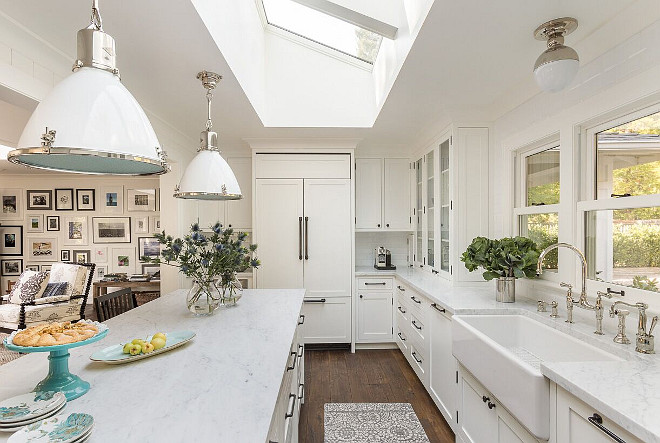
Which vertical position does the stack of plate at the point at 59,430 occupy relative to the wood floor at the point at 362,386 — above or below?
above

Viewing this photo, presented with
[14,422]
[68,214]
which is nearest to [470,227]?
[14,422]

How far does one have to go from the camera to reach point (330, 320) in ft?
13.4

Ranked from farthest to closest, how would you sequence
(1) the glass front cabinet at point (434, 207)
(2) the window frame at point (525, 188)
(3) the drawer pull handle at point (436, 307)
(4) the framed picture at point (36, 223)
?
(4) the framed picture at point (36, 223), (1) the glass front cabinet at point (434, 207), (3) the drawer pull handle at point (436, 307), (2) the window frame at point (525, 188)

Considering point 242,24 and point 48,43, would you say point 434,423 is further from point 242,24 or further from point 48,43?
point 48,43

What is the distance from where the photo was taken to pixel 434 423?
102 inches

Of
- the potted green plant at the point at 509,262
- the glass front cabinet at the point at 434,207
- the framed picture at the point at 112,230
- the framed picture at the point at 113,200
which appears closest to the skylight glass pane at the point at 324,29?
the glass front cabinet at the point at 434,207

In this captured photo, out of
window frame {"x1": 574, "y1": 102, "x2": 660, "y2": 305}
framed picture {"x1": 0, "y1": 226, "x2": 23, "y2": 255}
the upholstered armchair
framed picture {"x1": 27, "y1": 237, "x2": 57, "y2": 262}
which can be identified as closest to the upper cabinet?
window frame {"x1": 574, "y1": 102, "x2": 660, "y2": 305}

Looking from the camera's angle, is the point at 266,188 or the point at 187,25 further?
the point at 266,188

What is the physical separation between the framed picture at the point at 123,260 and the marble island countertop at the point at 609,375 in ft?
17.9

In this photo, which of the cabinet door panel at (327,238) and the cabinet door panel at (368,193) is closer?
the cabinet door panel at (327,238)

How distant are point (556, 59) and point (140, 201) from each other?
604 centimetres

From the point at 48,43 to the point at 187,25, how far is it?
2.54 feet

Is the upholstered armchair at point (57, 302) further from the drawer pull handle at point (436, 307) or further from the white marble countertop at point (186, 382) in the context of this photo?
the drawer pull handle at point (436, 307)

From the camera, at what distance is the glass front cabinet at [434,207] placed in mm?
3309
